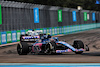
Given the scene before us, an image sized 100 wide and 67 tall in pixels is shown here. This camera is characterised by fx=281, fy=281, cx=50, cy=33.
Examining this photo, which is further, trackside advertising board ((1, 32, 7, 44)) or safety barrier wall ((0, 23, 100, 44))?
safety barrier wall ((0, 23, 100, 44))

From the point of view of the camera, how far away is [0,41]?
24984 millimetres

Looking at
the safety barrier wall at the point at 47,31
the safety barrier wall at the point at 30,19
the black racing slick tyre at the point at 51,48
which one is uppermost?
the safety barrier wall at the point at 30,19

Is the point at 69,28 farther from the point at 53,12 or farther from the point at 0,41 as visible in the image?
the point at 0,41

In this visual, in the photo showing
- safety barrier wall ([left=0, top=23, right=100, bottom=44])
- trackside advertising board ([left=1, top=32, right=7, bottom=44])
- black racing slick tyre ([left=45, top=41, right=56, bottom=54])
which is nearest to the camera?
black racing slick tyre ([left=45, top=41, right=56, bottom=54])

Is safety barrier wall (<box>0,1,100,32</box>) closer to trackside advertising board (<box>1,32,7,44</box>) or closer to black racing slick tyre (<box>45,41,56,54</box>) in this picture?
trackside advertising board (<box>1,32,7,44</box>)

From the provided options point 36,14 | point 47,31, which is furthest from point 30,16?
point 47,31

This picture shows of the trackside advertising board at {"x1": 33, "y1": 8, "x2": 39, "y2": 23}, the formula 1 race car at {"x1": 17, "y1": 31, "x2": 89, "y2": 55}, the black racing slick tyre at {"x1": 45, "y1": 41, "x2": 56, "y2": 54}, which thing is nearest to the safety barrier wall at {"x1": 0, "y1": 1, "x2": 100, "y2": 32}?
the trackside advertising board at {"x1": 33, "y1": 8, "x2": 39, "y2": 23}

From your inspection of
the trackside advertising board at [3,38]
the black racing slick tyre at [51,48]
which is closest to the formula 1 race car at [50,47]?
the black racing slick tyre at [51,48]

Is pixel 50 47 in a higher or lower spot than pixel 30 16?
lower

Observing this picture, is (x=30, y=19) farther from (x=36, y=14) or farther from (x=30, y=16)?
(x=36, y=14)

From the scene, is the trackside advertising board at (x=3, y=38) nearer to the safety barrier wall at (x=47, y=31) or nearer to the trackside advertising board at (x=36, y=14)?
the safety barrier wall at (x=47, y=31)

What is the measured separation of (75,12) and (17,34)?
24331mm

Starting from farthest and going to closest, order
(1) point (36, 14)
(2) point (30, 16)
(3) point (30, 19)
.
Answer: (1) point (36, 14) → (2) point (30, 16) → (3) point (30, 19)

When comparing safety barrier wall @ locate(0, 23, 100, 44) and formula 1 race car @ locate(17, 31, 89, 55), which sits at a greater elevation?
safety barrier wall @ locate(0, 23, 100, 44)
